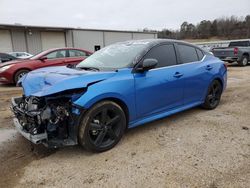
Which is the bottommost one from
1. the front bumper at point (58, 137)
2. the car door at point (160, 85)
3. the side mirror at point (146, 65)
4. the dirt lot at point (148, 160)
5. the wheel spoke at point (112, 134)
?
the dirt lot at point (148, 160)

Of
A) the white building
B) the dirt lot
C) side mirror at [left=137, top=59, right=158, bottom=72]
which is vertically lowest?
the dirt lot

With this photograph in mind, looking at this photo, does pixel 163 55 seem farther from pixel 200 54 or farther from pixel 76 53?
pixel 76 53

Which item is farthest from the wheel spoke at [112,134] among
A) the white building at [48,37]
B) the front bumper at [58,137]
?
the white building at [48,37]

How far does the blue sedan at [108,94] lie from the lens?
10.0ft

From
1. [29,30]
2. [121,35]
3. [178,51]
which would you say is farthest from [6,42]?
[178,51]

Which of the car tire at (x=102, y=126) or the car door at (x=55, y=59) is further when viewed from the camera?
the car door at (x=55, y=59)

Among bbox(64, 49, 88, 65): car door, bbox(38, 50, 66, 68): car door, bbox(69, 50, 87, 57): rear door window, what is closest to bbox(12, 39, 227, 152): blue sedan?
bbox(38, 50, 66, 68): car door

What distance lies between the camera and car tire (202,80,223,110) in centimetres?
521

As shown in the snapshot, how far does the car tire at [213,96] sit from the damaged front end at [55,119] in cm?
312

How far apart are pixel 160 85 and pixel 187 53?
1.24 metres

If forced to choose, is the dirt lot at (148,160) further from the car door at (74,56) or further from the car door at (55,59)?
the car door at (74,56)

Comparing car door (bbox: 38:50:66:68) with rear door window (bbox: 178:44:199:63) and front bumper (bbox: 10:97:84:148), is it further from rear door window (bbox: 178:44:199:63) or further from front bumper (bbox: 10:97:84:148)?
front bumper (bbox: 10:97:84:148)

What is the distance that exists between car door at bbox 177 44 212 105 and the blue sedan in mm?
18

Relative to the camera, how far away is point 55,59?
30.6 ft
